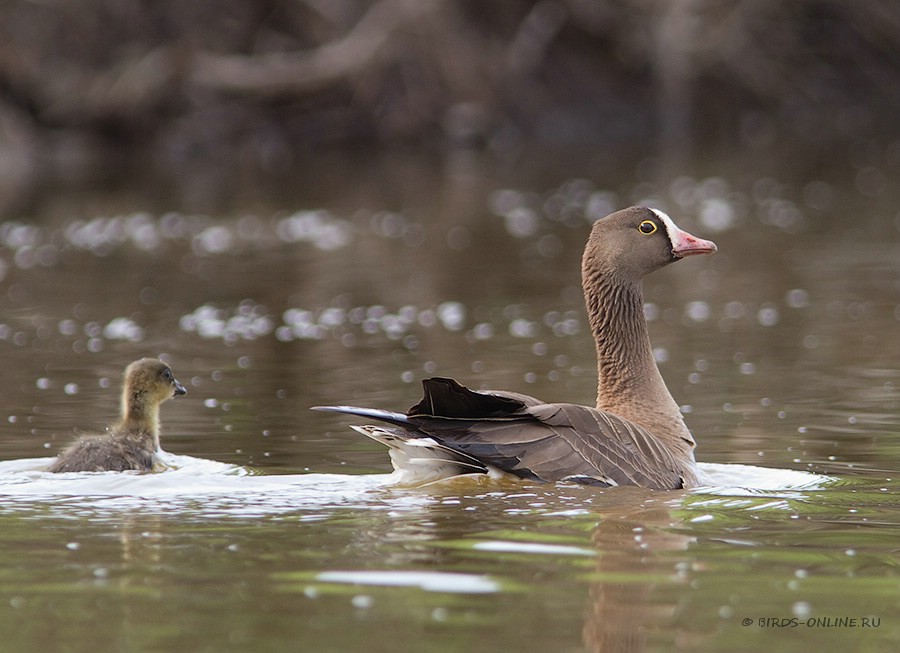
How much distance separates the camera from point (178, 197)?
31.2m

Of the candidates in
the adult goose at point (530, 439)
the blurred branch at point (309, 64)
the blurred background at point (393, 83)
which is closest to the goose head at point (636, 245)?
the adult goose at point (530, 439)

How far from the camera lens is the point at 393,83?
43750 mm

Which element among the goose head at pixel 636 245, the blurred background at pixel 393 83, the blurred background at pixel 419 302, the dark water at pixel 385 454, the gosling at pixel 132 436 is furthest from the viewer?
the blurred background at pixel 393 83

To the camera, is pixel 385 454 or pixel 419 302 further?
pixel 419 302

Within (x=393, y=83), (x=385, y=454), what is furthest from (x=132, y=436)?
(x=393, y=83)

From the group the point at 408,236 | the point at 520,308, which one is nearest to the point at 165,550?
the point at 520,308

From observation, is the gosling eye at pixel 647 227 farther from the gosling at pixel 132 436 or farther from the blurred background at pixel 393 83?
the blurred background at pixel 393 83

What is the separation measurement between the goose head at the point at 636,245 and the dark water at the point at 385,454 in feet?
4.45

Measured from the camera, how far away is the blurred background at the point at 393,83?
39.5 meters

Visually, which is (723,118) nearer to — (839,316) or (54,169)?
(54,169)

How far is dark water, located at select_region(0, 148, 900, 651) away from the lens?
6.23 meters

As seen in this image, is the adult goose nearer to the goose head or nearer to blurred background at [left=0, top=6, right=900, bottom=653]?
blurred background at [left=0, top=6, right=900, bottom=653]

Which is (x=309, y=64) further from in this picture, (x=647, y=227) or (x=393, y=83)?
(x=647, y=227)

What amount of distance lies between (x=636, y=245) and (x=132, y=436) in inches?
138
